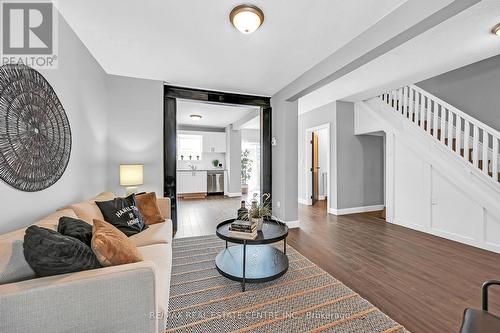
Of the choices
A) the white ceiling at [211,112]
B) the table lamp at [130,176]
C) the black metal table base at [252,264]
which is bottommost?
the black metal table base at [252,264]

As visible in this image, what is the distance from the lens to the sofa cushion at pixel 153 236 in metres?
2.06

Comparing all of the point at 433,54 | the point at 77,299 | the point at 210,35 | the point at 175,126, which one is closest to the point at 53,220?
the point at 77,299

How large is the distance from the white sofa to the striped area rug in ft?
1.82

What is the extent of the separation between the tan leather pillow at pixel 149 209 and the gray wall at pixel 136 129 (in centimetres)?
97

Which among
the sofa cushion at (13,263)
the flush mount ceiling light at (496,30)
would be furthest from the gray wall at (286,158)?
the sofa cushion at (13,263)

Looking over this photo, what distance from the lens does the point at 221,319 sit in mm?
1621

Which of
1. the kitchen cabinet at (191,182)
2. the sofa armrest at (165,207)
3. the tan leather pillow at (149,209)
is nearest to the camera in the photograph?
the tan leather pillow at (149,209)

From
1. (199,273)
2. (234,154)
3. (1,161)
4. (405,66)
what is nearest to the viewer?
(1,161)

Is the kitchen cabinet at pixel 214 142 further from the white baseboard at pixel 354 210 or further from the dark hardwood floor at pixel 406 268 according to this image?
the dark hardwood floor at pixel 406 268

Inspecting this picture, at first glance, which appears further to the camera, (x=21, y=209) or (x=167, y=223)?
(x=167, y=223)

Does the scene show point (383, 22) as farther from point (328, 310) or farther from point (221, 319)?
point (221, 319)

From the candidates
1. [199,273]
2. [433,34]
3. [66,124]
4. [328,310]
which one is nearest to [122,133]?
[66,124]

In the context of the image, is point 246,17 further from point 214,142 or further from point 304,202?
point 214,142

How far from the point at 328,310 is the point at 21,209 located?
241 centimetres
